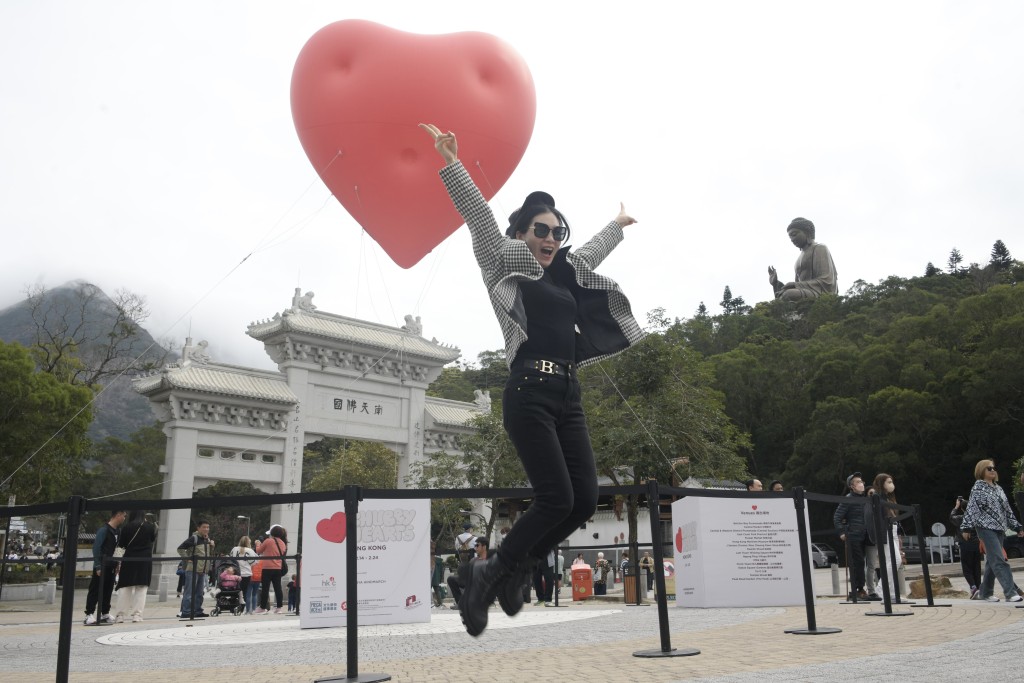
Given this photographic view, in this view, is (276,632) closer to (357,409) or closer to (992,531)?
(992,531)

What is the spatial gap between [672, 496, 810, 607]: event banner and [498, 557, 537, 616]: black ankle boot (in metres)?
3.58

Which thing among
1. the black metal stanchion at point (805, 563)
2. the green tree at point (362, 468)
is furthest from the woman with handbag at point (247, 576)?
the green tree at point (362, 468)

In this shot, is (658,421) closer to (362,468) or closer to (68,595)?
(68,595)

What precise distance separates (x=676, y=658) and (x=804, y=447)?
34.4 m

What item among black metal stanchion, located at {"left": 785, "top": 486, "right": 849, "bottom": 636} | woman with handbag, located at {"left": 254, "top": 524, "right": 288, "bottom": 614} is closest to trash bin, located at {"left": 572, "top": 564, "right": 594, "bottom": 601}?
woman with handbag, located at {"left": 254, "top": 524, "right": 288, "bottom": 614}

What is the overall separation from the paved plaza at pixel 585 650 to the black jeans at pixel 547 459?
88 centimetres

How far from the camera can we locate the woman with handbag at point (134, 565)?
10.3 meters

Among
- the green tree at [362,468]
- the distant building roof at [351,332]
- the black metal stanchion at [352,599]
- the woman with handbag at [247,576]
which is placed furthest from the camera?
the green tree at [362,468]

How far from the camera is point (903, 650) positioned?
4.34m

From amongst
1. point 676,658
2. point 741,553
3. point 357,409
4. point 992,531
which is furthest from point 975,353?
point 676,658

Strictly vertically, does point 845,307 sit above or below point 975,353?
above

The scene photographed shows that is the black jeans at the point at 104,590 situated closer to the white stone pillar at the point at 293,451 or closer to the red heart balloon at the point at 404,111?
the red heart balloon at the point at 404,111

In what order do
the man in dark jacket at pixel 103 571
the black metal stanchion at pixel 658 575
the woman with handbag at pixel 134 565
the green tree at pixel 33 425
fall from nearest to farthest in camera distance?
the black metal stanchion at pixel 658 575, the woman with handbag at pixel 134 565, the man in dark jacket at pixel 103 571, the green tree at pixel 33 425

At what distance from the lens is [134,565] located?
10688mm
